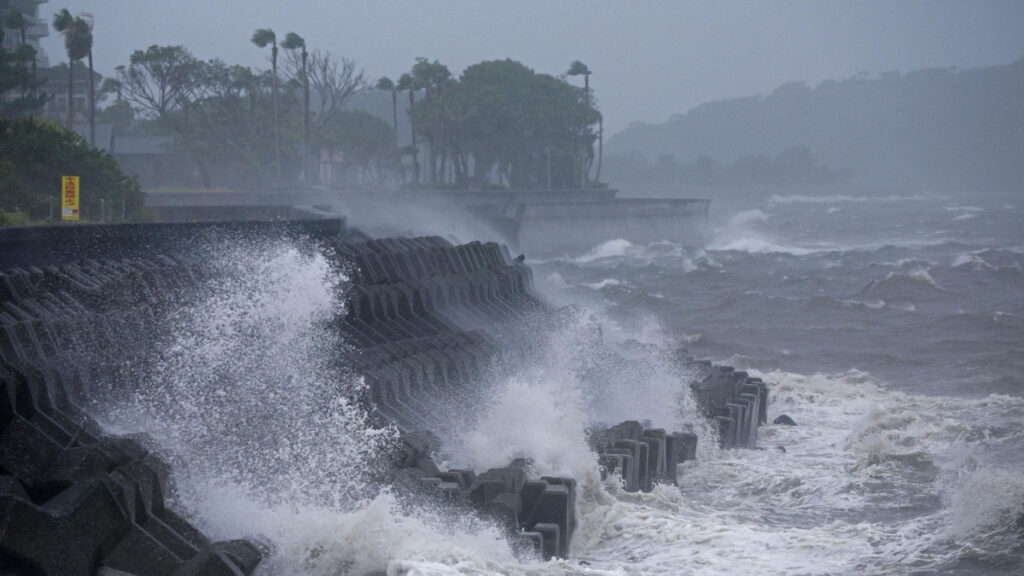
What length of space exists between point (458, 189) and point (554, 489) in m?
56.1

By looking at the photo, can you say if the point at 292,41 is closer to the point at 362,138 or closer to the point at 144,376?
the point at 362,138

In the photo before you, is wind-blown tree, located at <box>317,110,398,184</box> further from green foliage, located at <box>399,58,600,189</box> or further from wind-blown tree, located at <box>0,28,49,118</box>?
wind-blown tree, located at <box>0,28,49,118</box>

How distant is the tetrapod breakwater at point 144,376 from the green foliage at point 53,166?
6.61 m

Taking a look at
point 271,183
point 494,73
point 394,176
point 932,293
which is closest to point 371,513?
point 932,293

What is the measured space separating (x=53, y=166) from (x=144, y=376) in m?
15.2

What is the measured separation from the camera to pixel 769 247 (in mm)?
63969

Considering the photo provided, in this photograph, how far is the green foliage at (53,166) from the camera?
23.1 m

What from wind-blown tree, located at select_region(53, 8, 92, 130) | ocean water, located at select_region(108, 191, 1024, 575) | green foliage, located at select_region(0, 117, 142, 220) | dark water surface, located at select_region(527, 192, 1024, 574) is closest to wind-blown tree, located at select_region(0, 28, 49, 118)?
wind-blown tree, located at select_region(53, 8, 92, 130)

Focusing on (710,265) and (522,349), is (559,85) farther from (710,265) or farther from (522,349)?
(522,349)

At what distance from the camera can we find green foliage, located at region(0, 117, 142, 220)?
23.1m

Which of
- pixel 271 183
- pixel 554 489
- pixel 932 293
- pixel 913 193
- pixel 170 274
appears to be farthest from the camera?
pixel 913 193

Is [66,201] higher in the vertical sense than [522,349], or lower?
higher

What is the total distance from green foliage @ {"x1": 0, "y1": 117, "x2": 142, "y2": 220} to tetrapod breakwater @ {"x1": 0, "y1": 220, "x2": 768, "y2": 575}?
6.61 meters

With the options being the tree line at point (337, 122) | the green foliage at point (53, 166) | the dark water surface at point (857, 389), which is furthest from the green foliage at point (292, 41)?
the green foliage at point (53, 166)
